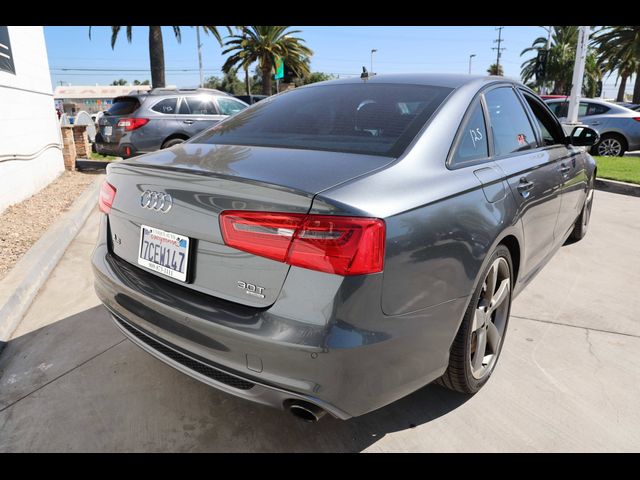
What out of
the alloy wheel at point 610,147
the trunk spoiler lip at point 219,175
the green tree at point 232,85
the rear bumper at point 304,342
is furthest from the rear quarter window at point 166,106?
the green tree at point 232,85

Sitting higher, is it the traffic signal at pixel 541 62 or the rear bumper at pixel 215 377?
the traffic signal at pixel 541 62

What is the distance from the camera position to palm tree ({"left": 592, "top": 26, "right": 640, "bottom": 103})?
27828 mm

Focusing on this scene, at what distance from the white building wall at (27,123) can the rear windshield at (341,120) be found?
4.11 meters

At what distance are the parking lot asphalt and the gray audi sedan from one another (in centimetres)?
23

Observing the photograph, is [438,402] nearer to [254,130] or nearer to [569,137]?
[254,130]

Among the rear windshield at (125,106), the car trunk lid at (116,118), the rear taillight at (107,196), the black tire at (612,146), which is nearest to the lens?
the rear taillight at (107,196)

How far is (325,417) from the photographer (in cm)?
231

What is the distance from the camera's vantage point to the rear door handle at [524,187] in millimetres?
2555

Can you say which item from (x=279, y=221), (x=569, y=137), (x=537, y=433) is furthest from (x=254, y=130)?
(x=569, y=137)

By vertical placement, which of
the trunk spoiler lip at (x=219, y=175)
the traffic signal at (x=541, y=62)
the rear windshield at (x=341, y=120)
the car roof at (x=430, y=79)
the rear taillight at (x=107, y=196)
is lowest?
the rear taillight at (x=107, y=196)

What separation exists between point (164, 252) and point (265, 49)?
93.4 feet

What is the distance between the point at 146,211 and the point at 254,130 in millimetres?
784

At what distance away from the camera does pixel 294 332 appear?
1.59 m

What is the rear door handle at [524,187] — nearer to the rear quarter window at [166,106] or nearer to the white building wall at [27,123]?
the white building wall at [27,123]
